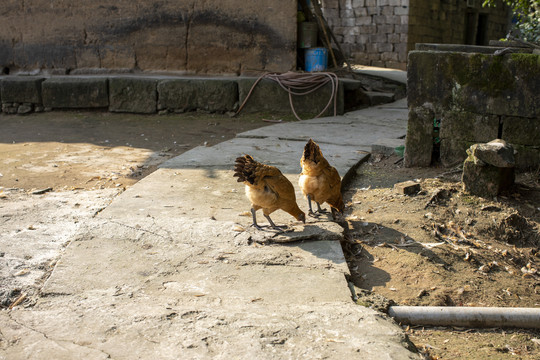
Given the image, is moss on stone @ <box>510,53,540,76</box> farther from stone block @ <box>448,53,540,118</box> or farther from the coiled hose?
the coiled hose

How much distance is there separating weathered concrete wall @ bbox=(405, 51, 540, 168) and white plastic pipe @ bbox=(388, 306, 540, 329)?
94.8 inches

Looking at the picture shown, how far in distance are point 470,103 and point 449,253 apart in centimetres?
193

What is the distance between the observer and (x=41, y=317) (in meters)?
2.42

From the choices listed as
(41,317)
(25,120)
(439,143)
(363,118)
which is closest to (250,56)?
(363,118)

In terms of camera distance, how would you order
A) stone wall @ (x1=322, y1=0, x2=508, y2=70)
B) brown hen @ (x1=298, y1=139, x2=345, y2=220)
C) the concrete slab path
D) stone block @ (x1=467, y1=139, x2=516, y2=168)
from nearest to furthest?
the concrete slab path < brown hen @ (x1=298, y1=139, x2=345, y2=220) < stone block @ (x1=467, y1=139, x2=516, y2=168) < stone wall @ (x1=322, y1=0, x2=508, y2=70)

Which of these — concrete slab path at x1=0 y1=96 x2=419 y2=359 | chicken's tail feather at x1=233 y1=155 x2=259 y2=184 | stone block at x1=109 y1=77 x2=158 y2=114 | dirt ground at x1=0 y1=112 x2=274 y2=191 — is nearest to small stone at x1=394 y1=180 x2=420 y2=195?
concrete slab path at x1=0 y1=96 x2=419 y2=359

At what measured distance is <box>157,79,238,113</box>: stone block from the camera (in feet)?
27.7

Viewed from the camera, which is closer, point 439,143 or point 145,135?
point 439,143

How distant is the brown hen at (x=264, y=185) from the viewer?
323 centimetres

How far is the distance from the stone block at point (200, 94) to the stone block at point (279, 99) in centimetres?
20

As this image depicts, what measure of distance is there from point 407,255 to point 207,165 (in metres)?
2.39

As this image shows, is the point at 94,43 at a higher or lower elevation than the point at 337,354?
higher

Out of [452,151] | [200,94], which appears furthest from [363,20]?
[452,151]

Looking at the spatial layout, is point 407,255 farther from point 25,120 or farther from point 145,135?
point 25,120
